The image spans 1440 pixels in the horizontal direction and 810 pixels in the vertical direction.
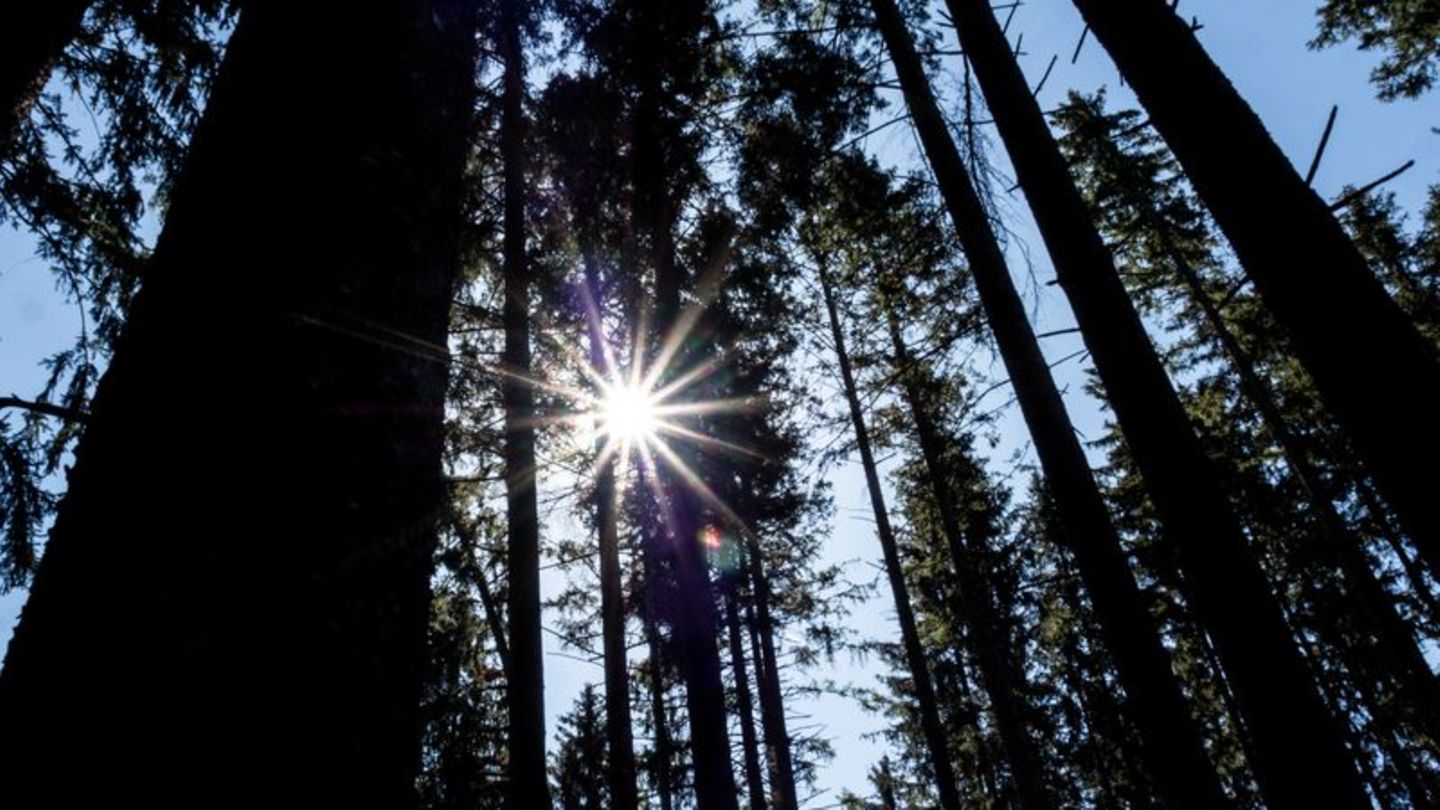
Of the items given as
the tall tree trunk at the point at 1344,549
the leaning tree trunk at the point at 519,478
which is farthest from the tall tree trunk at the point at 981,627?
the tall tree trunk at the point at 1344,549

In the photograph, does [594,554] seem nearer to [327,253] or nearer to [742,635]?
[742,635]

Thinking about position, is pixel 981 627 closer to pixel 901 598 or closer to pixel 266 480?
pixel 901 598

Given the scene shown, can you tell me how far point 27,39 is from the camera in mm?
3543

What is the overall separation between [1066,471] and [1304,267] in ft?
8.05

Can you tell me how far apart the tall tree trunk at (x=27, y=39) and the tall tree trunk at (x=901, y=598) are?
376 inches

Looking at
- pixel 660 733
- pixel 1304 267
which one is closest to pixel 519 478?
pixel 1304 267

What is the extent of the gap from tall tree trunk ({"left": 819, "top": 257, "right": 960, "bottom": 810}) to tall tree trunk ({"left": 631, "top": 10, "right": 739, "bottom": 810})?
4164 mm

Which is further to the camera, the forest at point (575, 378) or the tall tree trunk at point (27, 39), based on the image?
the tall tree trunk at point (27, 39)

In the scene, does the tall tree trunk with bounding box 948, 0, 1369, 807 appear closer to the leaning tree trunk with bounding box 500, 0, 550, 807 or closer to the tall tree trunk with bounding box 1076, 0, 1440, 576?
the tall tree trunk with bounding box 1076, 0, 1440, 576

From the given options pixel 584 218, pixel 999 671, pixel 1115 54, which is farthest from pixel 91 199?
pixel 999 671

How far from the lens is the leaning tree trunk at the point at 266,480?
2.74 feet

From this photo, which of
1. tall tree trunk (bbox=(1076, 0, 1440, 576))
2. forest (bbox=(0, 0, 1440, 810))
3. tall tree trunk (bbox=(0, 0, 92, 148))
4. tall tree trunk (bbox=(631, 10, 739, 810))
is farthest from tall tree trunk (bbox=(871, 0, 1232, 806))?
tall tree trunk (bbox=(0, 0, 92, 148))

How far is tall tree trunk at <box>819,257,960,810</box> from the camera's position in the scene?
38.2 ft

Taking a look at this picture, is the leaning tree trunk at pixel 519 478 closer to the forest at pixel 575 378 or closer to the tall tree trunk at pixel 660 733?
the forest at pixel 575 378
